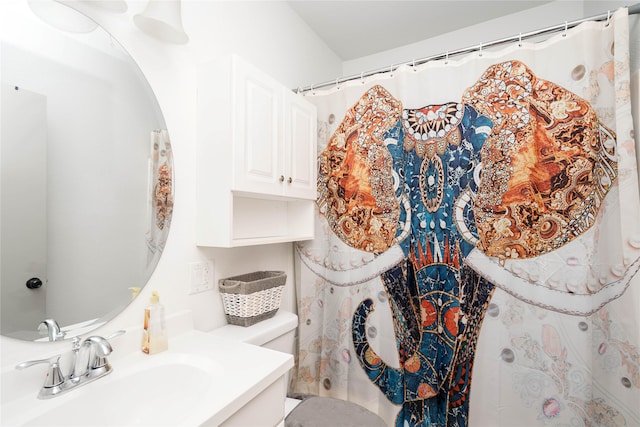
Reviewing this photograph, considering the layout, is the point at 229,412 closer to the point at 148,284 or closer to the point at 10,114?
the point at 148,284

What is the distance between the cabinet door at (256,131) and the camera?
4.07 ft

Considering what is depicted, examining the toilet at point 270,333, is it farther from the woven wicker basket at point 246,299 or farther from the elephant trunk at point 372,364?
the elephant trunk at point 372,364

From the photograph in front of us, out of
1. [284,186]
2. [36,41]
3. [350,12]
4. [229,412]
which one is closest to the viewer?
[229,412]

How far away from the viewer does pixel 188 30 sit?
1.30 m

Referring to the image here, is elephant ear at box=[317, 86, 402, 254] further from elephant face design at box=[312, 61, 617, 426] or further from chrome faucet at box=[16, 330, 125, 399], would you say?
chrome faucet at box=[16, 330, 125, 399]

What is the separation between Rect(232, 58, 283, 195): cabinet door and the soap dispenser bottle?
1.69ft

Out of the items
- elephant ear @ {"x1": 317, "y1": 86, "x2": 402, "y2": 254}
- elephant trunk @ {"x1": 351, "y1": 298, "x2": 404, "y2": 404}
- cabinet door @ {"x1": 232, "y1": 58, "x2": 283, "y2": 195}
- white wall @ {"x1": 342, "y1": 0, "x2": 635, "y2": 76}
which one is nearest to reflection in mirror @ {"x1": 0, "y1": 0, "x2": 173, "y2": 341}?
cabinet door @ {"x1": 232, "y1": 58, "x2": 283, "y2": 195}

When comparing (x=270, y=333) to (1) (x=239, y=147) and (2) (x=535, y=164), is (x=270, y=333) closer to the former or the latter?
(1) (x=239, y=147)

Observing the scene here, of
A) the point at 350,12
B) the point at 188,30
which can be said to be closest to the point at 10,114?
the point at 188,30

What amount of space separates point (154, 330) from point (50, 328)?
276mm

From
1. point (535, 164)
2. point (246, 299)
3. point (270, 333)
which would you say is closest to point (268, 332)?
point (270, 333)

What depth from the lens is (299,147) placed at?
5.25 ft

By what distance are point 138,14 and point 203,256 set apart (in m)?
0.94

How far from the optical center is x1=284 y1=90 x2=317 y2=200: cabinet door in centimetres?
152
